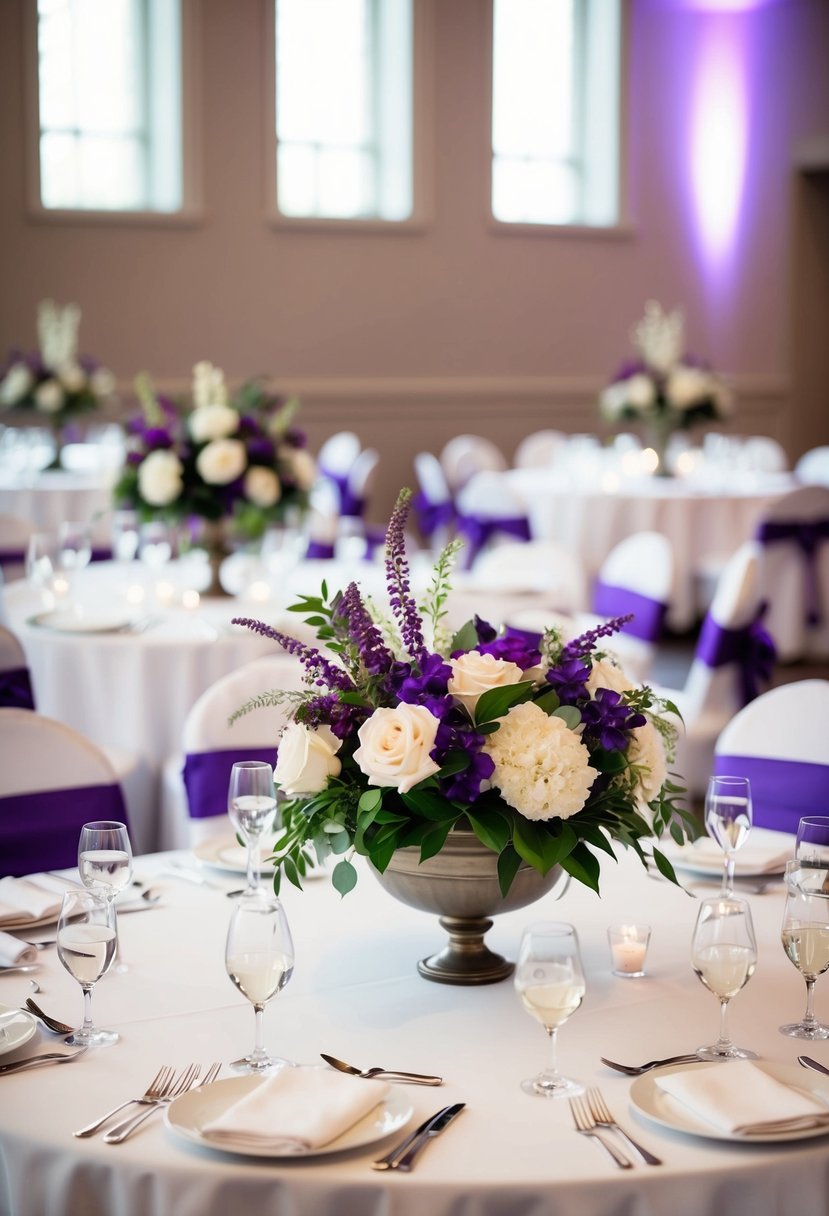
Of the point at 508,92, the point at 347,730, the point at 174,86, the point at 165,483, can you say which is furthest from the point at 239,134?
the point at 347,730

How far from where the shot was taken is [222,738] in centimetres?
286

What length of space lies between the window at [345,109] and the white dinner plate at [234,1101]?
844 cm

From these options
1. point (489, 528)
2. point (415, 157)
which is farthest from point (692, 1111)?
point (415, 157)

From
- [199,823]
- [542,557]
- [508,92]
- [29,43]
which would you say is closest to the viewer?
[199,823]

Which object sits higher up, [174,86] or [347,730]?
[174,86]

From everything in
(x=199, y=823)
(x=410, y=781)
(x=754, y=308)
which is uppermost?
(x=754, y=308)

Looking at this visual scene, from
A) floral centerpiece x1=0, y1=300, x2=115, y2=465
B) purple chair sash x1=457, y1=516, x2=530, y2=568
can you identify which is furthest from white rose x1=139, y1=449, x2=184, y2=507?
floral centerpiece x1=0, y1=300, x2=115, y2=465

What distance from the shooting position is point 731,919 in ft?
5.24

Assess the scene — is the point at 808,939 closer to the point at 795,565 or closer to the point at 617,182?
the point at 795,565

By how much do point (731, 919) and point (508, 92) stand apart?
9509 mm

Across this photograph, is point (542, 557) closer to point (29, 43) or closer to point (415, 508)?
point (415, 508)

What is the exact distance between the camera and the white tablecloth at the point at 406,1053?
141 centimetres

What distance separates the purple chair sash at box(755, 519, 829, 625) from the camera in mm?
6992

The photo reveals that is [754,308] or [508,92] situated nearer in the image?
[508,92]
